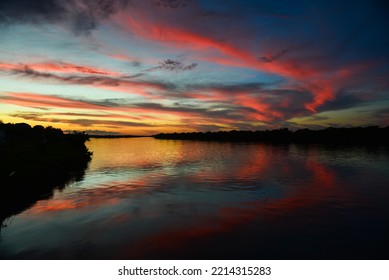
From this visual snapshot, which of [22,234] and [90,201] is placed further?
[90,201]

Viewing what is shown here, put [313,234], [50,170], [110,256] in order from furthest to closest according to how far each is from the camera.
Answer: [50,170]
[313,234]
[110,256]

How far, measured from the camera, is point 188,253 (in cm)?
1709

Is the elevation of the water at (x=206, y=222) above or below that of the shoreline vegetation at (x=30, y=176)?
below

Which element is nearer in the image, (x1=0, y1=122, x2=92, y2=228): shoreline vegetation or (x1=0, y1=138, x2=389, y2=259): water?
(x1=0, y1=138, x2=389, y2=259): water

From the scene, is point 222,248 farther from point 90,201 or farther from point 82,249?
point 90,201

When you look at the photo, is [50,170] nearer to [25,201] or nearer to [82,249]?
[25,201]

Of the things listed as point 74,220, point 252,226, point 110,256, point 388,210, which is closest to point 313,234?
point 252,226

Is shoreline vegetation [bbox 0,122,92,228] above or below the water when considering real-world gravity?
above

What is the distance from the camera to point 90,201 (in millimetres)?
29719

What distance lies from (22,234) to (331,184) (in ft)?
111

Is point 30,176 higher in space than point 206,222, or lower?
higher

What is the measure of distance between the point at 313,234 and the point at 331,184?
20842 mm

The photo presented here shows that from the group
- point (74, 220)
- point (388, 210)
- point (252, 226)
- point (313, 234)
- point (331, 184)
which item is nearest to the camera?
point (313, 234)

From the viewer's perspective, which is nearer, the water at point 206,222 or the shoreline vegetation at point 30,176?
the water at point 206,222
